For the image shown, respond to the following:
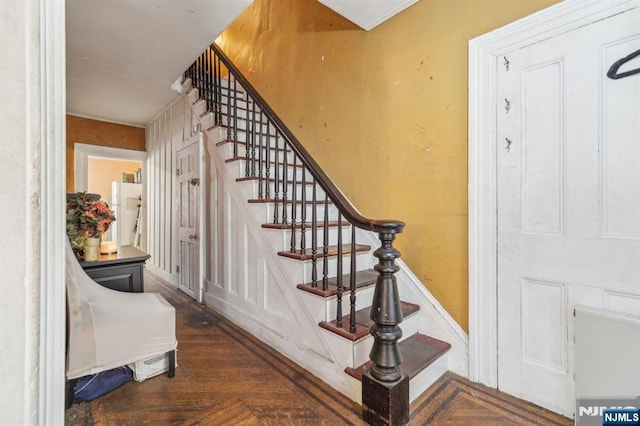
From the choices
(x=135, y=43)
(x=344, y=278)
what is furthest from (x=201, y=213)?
(x=344, y=278)

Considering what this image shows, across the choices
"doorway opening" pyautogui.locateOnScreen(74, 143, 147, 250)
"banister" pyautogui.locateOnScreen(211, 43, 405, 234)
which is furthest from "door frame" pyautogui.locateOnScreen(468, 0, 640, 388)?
"doorway opening" pyautogui.locateOnScreen(74, 143, 147, 250)

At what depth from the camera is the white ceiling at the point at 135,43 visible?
7.10ft

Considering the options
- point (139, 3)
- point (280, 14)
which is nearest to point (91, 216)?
point (139, 3)

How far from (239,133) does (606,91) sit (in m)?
2.87

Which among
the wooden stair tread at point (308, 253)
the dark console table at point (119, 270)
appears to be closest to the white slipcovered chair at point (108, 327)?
the dark console table at point (119, 270)

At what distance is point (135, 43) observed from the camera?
8.56 ft

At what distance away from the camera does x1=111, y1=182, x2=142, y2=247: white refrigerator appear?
666 centimetres

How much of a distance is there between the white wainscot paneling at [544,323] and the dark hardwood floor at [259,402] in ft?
0.91

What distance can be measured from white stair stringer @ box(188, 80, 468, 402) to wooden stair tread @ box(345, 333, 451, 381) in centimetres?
4

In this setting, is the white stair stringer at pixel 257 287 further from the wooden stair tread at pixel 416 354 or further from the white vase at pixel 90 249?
the white vase at pixel 90 249

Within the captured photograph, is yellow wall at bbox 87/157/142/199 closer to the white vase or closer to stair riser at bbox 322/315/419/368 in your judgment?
the white vase

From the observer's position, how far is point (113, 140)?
4809 mm

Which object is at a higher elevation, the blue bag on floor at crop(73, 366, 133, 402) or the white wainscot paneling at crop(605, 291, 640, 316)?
the white wainscot paneling at crop(605, 291, 640, 316)

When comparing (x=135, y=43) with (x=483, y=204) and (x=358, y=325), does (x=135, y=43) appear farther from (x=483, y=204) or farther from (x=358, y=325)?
(x=483, y=204)
